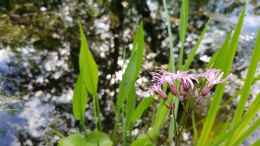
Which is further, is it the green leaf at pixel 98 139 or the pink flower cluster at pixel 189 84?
the green leaf at pixel 98 139

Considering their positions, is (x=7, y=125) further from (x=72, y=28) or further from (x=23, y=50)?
(x=72, y=28)

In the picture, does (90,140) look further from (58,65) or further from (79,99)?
(58,65)

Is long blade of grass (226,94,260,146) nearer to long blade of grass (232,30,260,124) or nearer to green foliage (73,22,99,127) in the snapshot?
long blade of grass (232,30,260,124)

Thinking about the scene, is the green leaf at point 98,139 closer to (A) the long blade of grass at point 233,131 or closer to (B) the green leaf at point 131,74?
(B) the green leaf at point 131,74

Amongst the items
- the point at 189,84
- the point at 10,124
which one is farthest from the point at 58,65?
the point at 189,84

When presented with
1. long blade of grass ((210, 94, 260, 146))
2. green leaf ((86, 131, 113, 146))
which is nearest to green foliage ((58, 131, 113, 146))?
green leaf ((86, 131, 113, 146))

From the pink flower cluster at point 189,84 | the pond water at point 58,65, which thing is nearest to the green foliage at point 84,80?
the pink flower cluster at point 189,84

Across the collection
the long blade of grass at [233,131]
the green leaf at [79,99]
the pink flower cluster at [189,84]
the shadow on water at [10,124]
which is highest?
the pink flower cluster at [189,84]
